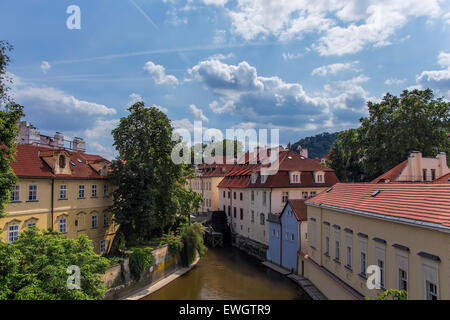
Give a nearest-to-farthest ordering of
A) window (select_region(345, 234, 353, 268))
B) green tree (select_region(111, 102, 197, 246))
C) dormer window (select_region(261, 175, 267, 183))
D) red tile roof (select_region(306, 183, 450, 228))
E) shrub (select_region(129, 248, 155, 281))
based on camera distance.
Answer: red tile roof (select_region(306, 183, 450, 228))
window (select_region(345, 234, 353, 268))
shrub (select_region(129, 248, 155, 281))
green tree (select_region(111, 102, 197, 246))
dormer window (select_region(261, 175, 267, 183))

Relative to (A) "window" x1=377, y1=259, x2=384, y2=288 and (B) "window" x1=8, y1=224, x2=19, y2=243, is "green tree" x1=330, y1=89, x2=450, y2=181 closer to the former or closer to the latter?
(A) "window" x1=377, y1=259, x2=384, y2=288

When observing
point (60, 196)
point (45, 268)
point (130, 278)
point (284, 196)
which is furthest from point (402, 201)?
point (60, 196)

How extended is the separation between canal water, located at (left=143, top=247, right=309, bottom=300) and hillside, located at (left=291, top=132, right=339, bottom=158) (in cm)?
14428

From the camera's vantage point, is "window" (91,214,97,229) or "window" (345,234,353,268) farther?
"window" (91,214,97,229)

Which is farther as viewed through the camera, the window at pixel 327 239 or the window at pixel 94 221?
the window at pixel 94 221

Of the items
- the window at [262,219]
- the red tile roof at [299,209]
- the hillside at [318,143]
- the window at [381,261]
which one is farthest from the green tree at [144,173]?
the hillside at [318,143]

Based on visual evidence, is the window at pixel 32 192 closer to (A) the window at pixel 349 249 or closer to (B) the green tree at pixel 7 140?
(B) the green tree at pixel 7 140

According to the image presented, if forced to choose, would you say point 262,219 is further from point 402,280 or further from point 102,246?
point 402,280

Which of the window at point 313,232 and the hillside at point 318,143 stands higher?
the hillside at point 318,143

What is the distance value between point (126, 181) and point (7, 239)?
8.39 meters

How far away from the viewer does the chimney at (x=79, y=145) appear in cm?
2956

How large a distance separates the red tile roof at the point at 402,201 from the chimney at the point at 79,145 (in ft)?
76.8

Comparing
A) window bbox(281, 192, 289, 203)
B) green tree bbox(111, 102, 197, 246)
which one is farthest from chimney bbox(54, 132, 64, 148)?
window bbox(281, 192, 289, 203)

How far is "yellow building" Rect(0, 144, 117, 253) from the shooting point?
19031 mm
